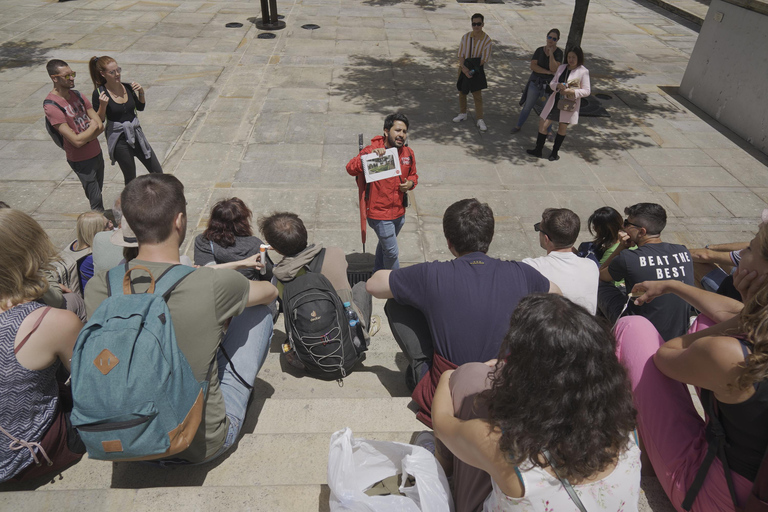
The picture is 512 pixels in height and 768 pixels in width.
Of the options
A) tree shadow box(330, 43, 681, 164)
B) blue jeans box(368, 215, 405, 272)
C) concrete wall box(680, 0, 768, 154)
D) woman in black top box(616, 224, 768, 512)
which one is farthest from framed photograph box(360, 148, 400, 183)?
concrete wall box(680, 0, 768, 154)

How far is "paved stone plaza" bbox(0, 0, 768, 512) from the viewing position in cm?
262

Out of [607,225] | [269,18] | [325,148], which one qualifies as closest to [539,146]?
[325,148]

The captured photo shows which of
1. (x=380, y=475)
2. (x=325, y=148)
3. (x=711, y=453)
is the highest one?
(x=711, y=453)

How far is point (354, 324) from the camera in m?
3.45

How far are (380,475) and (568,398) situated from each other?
85 cm

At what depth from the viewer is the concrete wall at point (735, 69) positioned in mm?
8234

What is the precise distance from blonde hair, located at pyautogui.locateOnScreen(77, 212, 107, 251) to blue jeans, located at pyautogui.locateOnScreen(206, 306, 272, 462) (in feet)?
5.28

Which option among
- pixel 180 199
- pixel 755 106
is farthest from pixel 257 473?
pixel 755 106

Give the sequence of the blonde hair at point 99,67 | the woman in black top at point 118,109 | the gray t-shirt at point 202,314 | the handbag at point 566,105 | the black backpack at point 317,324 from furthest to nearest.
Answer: the handbag at point 566,105
the woman in black top at point 118,109
the blonde hair at point 99,67
the black backpack at point 317,324
the gray t-shirt at point 202,314

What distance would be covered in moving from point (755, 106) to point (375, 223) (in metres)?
7.20

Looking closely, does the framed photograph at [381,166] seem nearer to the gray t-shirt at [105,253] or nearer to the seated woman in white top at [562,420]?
the gray t-shirt at [105,253]

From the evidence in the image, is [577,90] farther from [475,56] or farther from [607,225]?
[607,225]

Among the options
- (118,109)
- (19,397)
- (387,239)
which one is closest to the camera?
(19,397)

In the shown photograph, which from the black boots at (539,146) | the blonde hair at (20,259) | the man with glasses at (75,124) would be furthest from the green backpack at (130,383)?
the black boots at (539,146)
